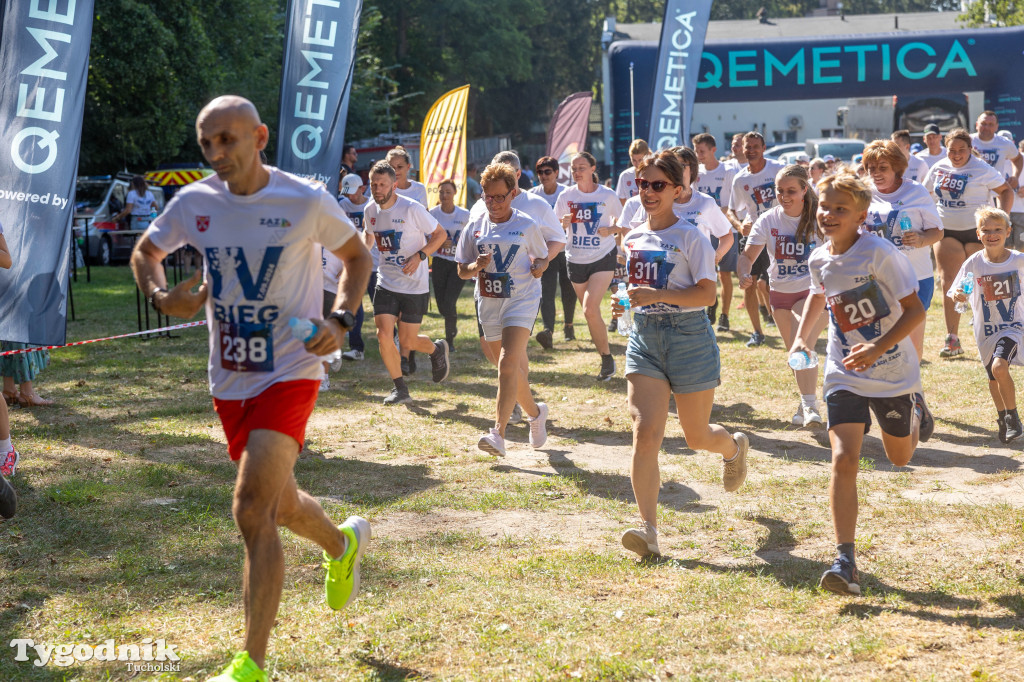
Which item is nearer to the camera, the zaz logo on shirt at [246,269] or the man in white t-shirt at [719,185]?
the zaz logo on shirt at [246,269]

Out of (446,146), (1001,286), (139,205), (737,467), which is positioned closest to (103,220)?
(139,205)

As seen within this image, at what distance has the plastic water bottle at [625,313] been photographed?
578 cm

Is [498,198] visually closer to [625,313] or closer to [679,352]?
[625,313]

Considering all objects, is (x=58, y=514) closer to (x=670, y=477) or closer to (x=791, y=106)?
(x=670, y=477)

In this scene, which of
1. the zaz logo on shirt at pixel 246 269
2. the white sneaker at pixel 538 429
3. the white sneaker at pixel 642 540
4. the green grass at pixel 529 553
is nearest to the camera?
the zaz logo on shirt at pixel 246 269

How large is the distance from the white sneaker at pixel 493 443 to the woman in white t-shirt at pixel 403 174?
151 inches

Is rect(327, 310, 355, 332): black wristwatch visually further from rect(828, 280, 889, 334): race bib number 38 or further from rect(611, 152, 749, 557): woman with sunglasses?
rect(828, 280, 889, 334): race bib number 38

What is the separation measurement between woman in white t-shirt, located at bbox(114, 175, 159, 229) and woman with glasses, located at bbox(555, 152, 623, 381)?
13.6 metres

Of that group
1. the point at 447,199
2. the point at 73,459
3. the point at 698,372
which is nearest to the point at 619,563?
the point at 698,372

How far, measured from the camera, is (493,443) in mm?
7398

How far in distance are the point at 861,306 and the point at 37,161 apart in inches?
220

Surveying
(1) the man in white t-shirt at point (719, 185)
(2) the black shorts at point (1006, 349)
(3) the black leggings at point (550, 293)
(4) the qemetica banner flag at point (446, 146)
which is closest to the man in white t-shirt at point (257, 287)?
(2) the black shorts at point (1006, 349)

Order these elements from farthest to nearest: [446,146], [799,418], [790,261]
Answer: [446,146], [799,418], [790,261]

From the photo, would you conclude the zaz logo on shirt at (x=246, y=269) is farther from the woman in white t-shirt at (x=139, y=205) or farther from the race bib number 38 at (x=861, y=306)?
the woman in white t-shirt at (x=139, y=205)
